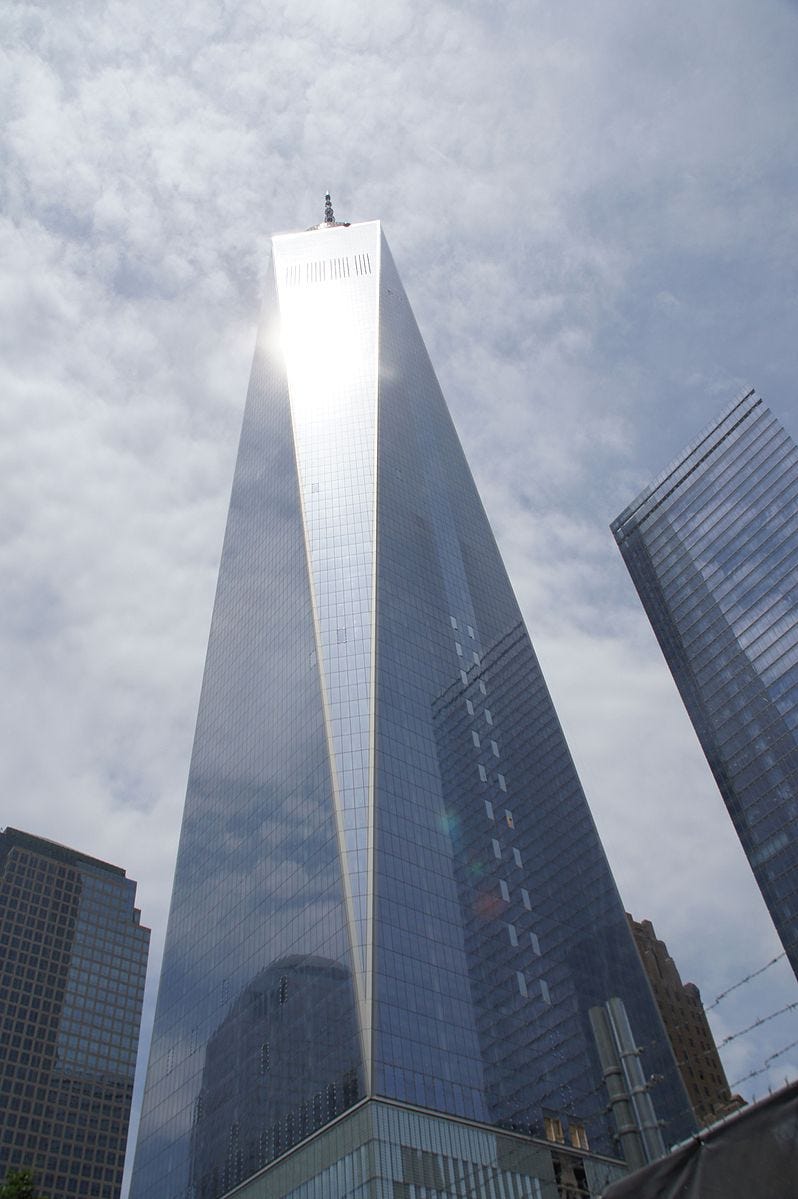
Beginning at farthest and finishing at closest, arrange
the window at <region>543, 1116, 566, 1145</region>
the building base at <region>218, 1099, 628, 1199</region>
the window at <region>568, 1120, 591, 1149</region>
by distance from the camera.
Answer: the window at <region>568, 1120, 591, 1149</region> < the window at <region>543, 1116, 566, 1145</region> < the building base at <region>218, 1099, 628, 1199</region>

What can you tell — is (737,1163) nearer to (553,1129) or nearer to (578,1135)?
(553,1129)

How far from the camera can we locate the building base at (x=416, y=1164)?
2808 inches

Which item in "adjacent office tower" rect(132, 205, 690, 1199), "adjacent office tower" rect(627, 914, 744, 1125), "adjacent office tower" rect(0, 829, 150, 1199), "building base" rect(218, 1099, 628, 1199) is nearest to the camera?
"building base" rect(218, 1099, 628, 1199)

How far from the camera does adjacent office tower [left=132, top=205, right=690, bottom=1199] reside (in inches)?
3167

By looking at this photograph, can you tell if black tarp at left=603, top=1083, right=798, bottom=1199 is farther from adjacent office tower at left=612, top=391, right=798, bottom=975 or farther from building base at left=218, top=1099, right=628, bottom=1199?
adjacent office tower at left=612, top=391, right=798, bottom=975

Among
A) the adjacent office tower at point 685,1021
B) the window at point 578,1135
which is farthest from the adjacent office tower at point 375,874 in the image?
the adjacent office tower at point 685,1021

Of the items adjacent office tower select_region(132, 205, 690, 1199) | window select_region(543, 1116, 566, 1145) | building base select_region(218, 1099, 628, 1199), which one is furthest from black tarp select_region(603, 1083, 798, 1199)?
window select_region(543, 1116, 566, 1145)

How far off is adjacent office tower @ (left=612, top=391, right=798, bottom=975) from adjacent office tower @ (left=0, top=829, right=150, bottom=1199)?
119 meters

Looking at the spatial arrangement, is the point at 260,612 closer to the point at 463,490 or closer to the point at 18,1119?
the point at 463,490

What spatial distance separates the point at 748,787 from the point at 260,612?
64115 millimetres

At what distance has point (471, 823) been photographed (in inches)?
4112

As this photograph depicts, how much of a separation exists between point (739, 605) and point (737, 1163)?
129m

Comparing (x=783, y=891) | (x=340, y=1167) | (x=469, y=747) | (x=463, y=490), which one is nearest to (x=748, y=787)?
(x=783, y=891)

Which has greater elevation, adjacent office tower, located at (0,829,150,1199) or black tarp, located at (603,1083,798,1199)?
adjacent office tower, located at (0,829,150,1199)
